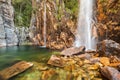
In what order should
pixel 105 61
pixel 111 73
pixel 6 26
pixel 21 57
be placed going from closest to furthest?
pixel 111 73
pixel 105 61
pixel 21 57
pixel 6 26

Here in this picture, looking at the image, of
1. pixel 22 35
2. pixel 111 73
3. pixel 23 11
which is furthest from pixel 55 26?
pixel 111 73

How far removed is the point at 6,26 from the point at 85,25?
13193 millimetres

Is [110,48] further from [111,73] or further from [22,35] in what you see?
[22,35]

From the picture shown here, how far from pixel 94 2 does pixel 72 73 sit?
14297 mm

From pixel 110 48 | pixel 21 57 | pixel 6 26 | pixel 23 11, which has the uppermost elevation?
pixel 23 11

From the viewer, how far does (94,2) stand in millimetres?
23328

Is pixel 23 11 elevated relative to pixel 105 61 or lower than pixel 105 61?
elevated

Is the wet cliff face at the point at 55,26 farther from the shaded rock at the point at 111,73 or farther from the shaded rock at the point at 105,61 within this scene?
the shaded rock at the point at 111,73

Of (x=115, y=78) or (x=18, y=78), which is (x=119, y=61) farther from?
(x=18, y=78)

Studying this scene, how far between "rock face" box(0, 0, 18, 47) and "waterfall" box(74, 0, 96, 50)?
11.1m

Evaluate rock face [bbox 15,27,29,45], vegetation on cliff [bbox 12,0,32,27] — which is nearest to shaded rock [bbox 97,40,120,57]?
rock face [bbox 15,27,29,45]

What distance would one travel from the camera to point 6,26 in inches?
1208

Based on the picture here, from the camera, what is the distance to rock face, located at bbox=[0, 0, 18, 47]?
97.1 ft

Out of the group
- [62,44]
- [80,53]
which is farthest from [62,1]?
[80,53]
